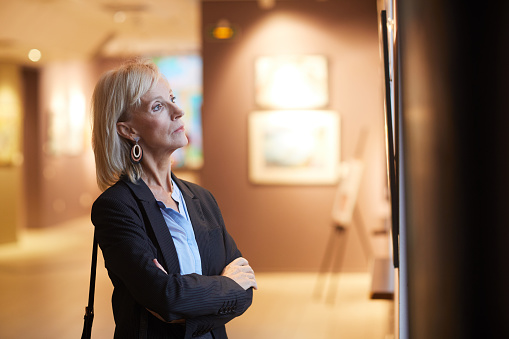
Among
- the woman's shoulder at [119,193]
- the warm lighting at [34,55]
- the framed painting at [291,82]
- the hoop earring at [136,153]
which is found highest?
the warm lighting at [34,55]

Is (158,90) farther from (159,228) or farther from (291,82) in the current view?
(291,82)

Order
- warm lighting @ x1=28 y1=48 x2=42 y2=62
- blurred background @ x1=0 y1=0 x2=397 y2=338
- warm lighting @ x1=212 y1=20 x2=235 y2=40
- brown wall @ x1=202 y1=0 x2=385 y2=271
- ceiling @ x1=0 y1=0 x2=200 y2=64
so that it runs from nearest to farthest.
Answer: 1. blurred background @ x1=0 y1=0 x2=397 y2=338
2. brown wall @ x1=202 y1=0 x2=385 y2=271
3. warm lighting @ x1=212 y1=20 x2=235 y2=40
4. ceiling @ x1=0 y1=0 x2=200 y2=64
5. warm lighting @ x1=28 y1=48 x2=42 y2=62

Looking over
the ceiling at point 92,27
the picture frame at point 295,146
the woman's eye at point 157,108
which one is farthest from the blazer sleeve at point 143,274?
the ceiling at point 92,27

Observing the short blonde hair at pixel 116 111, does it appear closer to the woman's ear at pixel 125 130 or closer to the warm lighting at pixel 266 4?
the woman's ear at pixel 125 130

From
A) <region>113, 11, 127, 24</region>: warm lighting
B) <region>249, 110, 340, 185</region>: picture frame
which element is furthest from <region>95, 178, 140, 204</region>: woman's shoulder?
<region>113, 11, 127, 24</region>: warm lighting

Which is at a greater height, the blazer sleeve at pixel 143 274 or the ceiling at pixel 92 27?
the ceiling at pixel 92 27

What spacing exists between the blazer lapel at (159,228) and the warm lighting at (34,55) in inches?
406

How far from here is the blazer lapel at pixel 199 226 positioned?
1923mm

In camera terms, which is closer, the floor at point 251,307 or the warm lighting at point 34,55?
the floor at point 251,307

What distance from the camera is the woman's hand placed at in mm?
1902

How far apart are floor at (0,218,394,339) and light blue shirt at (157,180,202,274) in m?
3.51

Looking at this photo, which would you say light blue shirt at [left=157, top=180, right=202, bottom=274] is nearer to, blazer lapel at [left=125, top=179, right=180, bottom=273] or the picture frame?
blazer lapel at [left=125, top=179, right=180, bottom=273]

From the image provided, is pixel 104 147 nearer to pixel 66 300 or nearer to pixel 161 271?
pixel 161 271

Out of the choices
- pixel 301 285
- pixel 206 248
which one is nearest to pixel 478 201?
pixel 206 248
